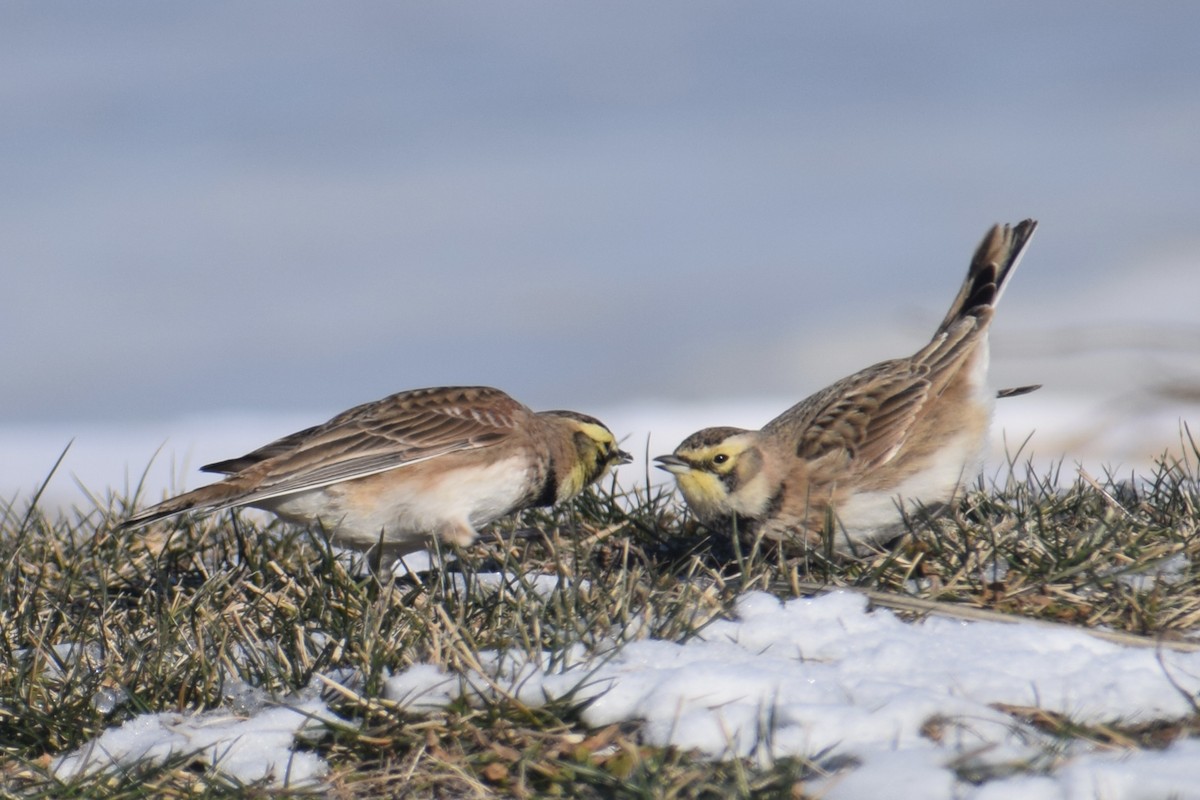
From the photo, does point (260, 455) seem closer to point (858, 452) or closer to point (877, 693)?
point (858, 452)

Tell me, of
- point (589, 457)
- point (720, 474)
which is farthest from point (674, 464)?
point (589, 457)

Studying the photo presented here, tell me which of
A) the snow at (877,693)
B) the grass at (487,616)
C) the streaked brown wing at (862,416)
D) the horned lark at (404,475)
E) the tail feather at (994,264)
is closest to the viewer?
the snow at (877,693)

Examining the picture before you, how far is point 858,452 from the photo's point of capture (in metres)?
7.45

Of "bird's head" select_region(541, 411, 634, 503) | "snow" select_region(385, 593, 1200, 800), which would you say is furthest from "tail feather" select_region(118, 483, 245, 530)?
"snow" select_region(385, 593, 1200, 800)

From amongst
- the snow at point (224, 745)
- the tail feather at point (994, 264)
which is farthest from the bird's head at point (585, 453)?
the snow at point (224, 745)

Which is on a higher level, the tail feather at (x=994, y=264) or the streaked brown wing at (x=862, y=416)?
the tail feather at (x=994, y=264)

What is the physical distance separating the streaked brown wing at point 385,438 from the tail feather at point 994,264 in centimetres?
290

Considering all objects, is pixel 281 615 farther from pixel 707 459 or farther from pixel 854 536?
pixel 854 536

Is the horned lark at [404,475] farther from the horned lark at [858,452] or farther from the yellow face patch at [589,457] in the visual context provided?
the horned lark at [858,452]

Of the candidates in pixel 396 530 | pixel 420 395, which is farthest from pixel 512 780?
pixel 420 395

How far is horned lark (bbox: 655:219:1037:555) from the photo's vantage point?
7121mm

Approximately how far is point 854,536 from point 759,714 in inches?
108

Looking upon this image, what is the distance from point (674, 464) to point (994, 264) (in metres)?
2.65

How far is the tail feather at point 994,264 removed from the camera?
27.7 ft
